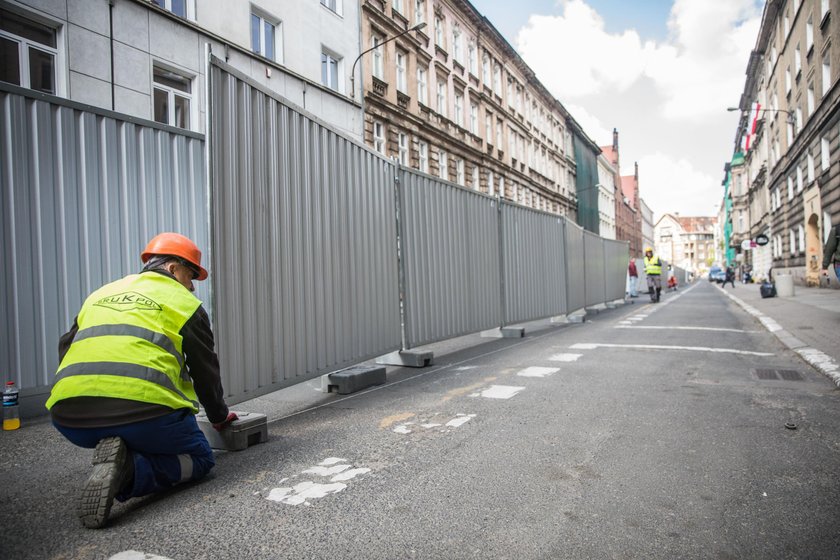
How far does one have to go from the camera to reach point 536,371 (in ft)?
21.6

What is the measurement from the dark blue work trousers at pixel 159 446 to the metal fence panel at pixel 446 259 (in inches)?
169

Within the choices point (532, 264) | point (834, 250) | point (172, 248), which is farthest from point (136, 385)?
point (834, 250)

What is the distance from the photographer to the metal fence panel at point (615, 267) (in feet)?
64.1

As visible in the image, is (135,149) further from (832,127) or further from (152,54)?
(832,127)

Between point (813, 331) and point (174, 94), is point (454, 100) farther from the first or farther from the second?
point (813, 331)

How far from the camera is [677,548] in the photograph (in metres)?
2.22

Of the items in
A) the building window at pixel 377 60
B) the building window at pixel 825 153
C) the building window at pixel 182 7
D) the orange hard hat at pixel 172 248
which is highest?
the building window at pixel 377 60

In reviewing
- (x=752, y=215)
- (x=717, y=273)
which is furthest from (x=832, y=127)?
(x=717, y=273)

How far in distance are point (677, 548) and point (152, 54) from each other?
46.5 ft

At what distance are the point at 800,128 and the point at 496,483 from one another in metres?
29.5

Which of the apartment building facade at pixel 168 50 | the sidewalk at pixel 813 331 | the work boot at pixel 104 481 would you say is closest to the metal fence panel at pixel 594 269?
the sidewalk at pixel 813 331

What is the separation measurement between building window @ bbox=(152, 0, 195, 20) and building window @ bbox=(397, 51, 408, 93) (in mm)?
10961

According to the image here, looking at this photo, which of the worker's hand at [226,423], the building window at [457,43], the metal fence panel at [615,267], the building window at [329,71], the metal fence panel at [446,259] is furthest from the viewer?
the building window at [457,43]

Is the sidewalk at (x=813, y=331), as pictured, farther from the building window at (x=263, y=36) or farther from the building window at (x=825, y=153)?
the building window at (x=263, y=36)
